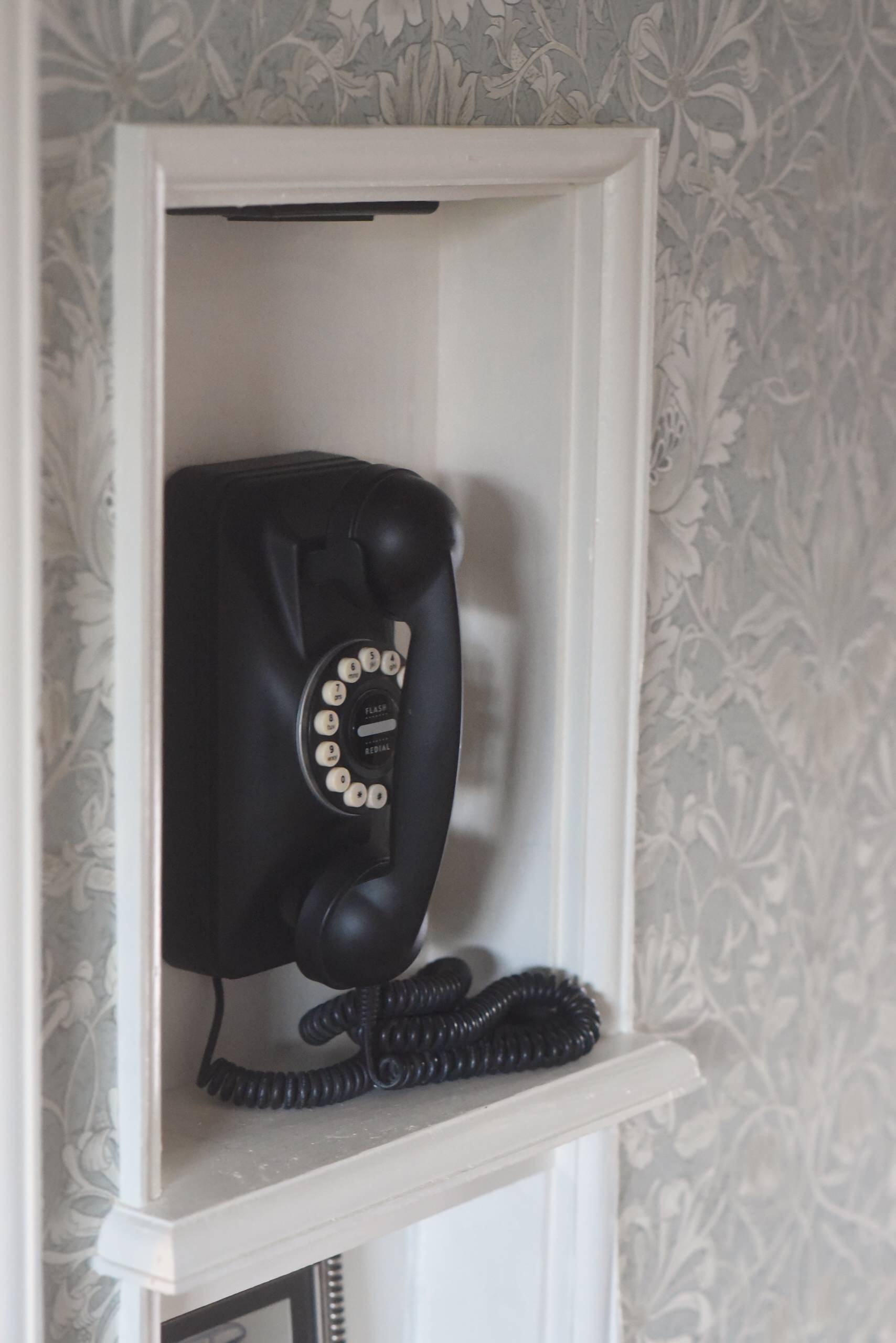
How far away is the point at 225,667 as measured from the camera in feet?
2.40

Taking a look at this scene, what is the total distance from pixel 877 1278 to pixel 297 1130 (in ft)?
2.29

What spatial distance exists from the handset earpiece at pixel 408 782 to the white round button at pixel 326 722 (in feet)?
0.12

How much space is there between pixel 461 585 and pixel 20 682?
1.18 ft

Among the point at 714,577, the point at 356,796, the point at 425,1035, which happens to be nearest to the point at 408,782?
the point at 356,796

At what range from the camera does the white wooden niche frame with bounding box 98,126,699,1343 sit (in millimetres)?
636

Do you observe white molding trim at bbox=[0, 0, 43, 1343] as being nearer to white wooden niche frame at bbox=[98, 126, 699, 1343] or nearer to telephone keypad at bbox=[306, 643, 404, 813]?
white wooden niche frame at bbox=[98, 126, 699, 1343]

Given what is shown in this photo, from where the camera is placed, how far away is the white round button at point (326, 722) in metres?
0.75

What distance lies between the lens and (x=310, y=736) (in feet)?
2.46

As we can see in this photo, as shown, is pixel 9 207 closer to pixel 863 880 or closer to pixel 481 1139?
pixel 481 1139

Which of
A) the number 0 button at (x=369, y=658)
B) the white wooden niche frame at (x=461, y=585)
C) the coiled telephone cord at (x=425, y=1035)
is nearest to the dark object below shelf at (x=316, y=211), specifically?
the white wooden niche frame at (x=461, y=585)

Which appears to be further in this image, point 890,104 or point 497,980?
point 890,104

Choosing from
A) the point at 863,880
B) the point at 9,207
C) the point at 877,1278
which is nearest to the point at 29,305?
the point at 9,207

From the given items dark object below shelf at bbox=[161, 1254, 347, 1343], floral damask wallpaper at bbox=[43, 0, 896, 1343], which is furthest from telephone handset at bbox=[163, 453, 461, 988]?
dark object below shelf at bbox=[161, 1254, 347, 1343]

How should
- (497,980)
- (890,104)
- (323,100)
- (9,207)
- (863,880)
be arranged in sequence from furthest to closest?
(863,880) < (890,104) < (497,980) < (323,100) < (9,207)
